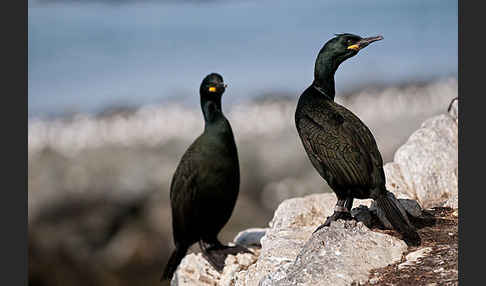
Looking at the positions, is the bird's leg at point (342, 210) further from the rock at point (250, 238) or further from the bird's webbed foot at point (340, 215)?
the rock at point (250, 238)

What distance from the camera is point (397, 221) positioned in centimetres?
509

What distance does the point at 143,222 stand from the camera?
14852 mm

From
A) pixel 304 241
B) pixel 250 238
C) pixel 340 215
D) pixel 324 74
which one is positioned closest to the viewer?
pixel 340 215

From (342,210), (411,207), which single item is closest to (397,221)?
(342,210)

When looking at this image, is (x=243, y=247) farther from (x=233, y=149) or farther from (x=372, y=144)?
(x=372, y=144)

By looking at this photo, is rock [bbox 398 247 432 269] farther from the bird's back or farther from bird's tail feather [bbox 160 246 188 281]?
bird's tail feather [bbox 160 246 188 281]

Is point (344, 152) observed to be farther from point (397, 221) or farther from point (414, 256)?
point (414, 256)

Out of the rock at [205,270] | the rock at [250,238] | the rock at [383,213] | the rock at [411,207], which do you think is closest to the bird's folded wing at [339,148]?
the rock at [383,213]

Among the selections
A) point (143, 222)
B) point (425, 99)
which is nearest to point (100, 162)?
point (143, 222)

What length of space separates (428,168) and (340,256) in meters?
2.84

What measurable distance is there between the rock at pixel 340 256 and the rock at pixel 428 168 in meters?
1.95

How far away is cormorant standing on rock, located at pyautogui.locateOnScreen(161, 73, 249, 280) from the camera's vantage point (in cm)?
724

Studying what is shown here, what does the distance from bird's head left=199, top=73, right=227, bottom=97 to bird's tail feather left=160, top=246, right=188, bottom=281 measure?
1.84m

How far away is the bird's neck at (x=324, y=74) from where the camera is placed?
18.7 feet
